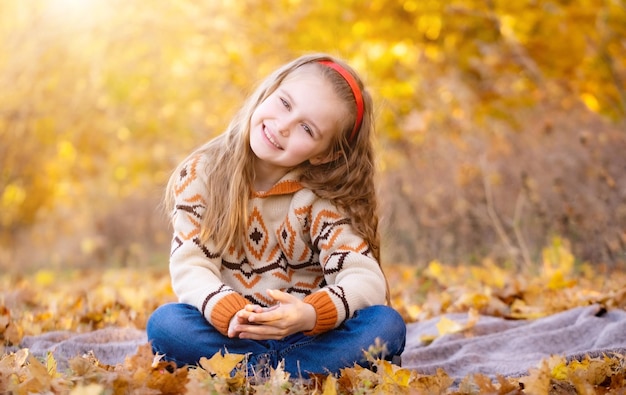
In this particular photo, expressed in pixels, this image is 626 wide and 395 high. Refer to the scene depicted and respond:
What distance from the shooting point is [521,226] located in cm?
527

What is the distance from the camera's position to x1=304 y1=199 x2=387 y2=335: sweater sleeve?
2.22 meters

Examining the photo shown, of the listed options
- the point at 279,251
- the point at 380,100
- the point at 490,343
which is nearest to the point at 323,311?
the point at 279,251

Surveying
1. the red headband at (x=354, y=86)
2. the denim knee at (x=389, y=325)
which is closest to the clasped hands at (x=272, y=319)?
the denim knee at (x=389, y=325)

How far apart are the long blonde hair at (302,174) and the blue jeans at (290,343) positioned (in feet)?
0.98

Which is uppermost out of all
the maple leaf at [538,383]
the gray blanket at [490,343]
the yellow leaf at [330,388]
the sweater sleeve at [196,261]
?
the sweater sleeve at [196,261]

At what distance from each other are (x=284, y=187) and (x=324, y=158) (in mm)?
207

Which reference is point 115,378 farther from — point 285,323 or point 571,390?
point 571,390

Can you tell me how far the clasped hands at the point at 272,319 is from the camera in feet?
6.68

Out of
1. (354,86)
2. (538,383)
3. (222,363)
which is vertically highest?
(354,86)

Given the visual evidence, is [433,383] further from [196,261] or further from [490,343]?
[490,343]

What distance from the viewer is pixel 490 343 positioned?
2822 mm

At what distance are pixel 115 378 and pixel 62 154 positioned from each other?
7.92 metres

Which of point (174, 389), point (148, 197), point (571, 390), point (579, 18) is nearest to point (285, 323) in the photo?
point (174, 389)

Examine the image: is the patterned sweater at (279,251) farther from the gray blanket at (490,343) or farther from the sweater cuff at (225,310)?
the gray blanket at (490,343)
